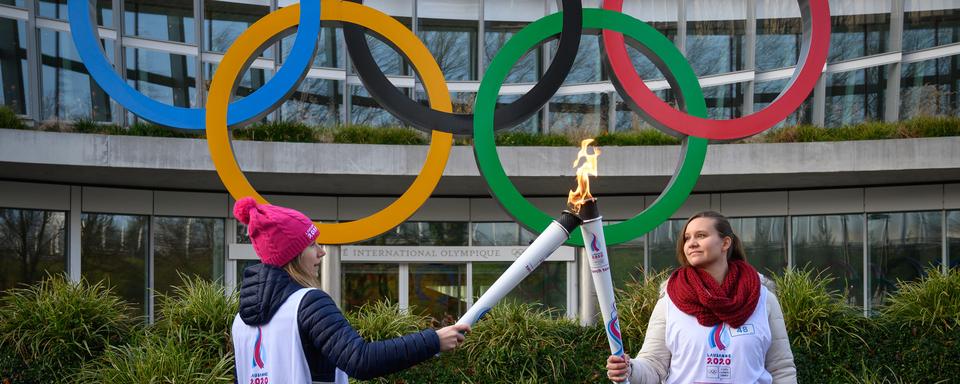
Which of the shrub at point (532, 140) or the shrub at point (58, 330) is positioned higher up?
the shrub at point (532, 140)

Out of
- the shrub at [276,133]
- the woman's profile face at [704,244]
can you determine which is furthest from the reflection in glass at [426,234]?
→ the woman's profile face at [704,244]

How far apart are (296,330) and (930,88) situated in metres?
18.0

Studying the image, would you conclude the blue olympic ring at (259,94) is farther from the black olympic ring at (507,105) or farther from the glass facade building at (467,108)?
the glass facade building at (467,108)

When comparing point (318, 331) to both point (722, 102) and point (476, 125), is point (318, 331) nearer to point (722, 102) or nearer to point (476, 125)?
point (476, 125)

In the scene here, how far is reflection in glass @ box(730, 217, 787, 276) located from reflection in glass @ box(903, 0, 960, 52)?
15.4ft

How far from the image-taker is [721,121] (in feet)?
33.9

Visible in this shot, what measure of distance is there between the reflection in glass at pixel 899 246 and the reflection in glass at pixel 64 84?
15.2 metres

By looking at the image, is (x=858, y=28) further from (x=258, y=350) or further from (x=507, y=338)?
(x=258, y=350)

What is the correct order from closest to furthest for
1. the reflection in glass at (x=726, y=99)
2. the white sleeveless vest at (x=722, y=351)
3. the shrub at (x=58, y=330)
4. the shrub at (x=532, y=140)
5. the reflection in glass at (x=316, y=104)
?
the white sleeveless vest at (x=722, y=351) < the shrub at (x=58, y=330) < the shrub at (x=532, y=140) < the reflection in glass at (x=316, y=104) < the reflection in glass at (x=726, y=99)

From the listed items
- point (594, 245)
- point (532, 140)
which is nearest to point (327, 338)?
point (594, 245)

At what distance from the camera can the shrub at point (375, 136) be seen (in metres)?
16.2

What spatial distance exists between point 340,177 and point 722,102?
28.7ft

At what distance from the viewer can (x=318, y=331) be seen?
3.25 m

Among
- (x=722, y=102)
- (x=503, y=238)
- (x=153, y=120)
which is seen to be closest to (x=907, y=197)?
(x=722, y=102)
